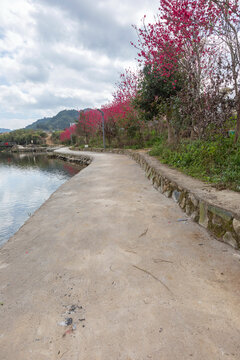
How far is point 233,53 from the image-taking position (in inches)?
207

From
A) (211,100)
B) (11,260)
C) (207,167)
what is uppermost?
(211,100)

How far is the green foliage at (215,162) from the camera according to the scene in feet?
12.7

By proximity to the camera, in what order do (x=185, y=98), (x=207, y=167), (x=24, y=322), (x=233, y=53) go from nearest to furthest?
(x=24, y=322)
(x=207, y=167)
(x=233, y=53)
(x=185, y=98)

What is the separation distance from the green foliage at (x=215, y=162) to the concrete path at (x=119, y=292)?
1.38 meters

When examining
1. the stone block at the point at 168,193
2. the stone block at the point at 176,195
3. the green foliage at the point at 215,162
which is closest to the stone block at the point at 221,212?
the green foliage at the point at 215,162

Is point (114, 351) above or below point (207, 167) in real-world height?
below

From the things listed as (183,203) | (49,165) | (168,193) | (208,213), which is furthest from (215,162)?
(49,165)

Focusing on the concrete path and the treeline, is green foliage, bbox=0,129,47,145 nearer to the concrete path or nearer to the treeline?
the treeline

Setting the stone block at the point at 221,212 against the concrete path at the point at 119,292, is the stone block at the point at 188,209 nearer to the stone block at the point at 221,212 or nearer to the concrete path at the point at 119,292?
the concrete path at the point at 119,292

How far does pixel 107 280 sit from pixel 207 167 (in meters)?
4.00

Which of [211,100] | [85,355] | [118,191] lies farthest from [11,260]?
[211,100]

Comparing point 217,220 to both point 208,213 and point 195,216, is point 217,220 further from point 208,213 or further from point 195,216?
point 195,216

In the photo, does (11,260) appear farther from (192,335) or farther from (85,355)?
(192,335)

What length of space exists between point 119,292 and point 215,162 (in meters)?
4.29
